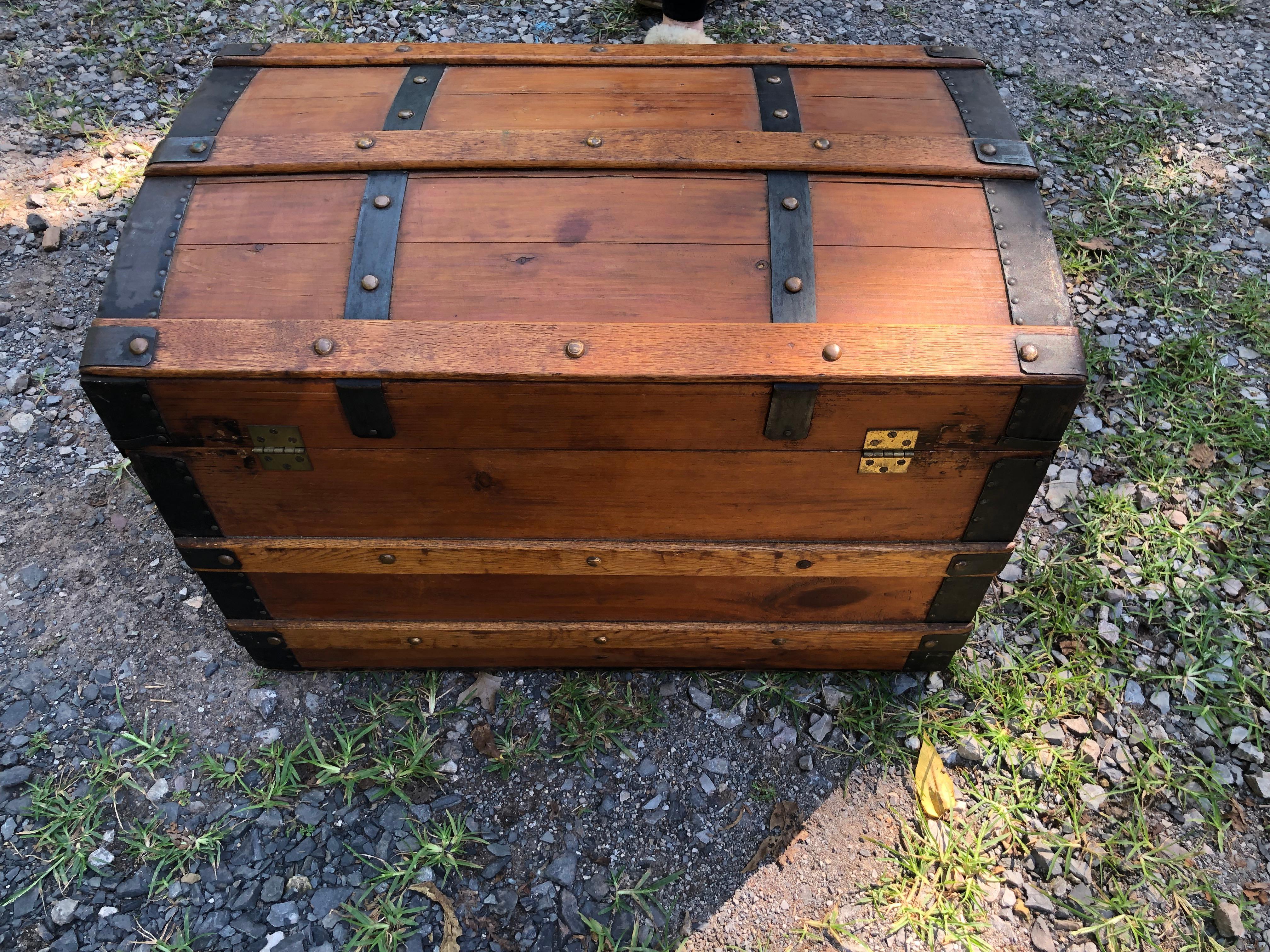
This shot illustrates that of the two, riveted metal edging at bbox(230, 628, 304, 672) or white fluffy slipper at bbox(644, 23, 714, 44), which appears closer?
riveted metal edging at bbox(230, 628, 304, 672)

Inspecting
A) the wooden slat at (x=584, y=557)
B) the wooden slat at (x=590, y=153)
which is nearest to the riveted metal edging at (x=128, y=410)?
the wooden slat at (x=584, y=557)

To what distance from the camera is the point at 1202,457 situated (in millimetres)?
3070

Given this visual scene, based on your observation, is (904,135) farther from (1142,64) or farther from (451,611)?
(1142,64)

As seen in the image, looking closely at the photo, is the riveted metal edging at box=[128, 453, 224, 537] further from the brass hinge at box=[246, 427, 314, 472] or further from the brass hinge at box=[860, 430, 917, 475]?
the brass hinge at box=[860, 430, 917, 475]

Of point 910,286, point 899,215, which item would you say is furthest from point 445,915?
point 899,215

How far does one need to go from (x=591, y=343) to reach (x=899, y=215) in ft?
2.58

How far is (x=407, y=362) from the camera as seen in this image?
1.75 metres

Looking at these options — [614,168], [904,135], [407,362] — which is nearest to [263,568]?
[407,362]

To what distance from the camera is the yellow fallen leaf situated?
2.30 metres

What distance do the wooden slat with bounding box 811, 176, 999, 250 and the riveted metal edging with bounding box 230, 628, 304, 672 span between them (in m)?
1.80

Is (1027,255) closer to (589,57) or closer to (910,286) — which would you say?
(910,286)

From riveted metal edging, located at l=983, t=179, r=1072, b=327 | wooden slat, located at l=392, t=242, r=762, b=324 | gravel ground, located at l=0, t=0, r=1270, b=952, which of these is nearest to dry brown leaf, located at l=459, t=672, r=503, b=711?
gravel ground, located at l=0, t=0, r=1270, b=952

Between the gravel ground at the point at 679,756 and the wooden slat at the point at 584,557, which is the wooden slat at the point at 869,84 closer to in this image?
the wooden slat at the point at 584,557

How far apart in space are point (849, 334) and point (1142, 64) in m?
3.87
